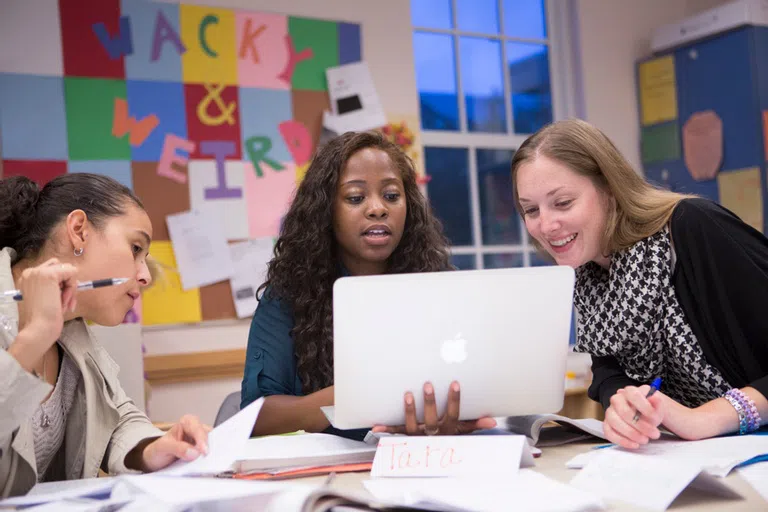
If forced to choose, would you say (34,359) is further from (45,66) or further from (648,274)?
(45,66)

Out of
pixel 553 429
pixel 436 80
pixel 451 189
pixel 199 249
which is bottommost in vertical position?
pixel 553 429

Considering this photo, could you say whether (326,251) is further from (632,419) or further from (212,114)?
(212,114)

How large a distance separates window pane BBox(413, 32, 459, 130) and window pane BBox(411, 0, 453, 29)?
0.06 m

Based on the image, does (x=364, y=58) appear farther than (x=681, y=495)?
Yes

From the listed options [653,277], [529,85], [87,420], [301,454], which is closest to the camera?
[301,454]

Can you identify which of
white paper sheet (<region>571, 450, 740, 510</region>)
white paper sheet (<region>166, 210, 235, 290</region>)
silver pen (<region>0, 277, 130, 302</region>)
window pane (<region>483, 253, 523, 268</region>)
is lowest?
white paper sheet (<region>571, 450, 740, 510</region>)

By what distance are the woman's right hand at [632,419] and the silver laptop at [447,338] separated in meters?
0.10

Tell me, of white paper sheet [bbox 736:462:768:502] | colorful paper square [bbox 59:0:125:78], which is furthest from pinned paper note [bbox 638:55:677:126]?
white paper sheet [bbox 736:462:768:502]

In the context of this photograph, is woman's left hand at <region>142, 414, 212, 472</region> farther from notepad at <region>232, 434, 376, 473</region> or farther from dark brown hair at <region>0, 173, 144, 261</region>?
dark brown hair at <region>0, 173, 144, 261</region>

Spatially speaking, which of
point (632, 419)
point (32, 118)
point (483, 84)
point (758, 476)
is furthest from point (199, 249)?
point (758, 476)

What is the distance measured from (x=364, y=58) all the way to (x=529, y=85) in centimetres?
111

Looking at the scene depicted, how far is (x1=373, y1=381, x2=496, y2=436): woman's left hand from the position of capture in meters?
1.05

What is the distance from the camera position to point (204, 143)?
9.63 feet

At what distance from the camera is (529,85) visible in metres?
4.00
